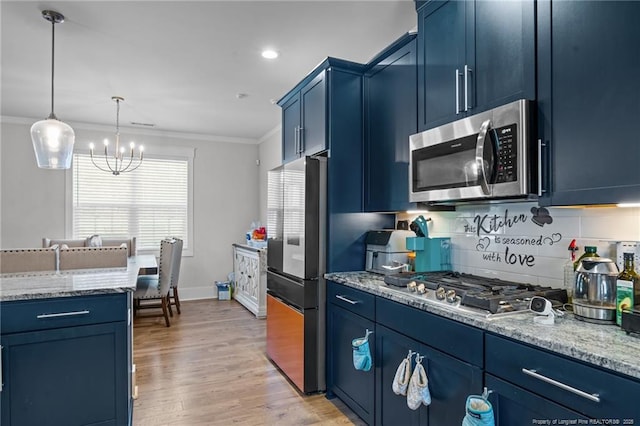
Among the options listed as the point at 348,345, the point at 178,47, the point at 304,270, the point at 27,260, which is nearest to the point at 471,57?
the point at 304,270

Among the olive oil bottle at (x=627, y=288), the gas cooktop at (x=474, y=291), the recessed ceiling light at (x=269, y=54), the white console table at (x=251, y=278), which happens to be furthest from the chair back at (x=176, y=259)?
the olive oil bottle at (x=627, y=288)

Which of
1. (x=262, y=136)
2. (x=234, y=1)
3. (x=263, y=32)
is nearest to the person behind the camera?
(x=234, y=1)

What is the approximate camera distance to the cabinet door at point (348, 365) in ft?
7.34

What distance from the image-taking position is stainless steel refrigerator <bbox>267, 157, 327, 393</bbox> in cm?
269

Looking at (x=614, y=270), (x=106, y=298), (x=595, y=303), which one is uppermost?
(x=614, y=270)

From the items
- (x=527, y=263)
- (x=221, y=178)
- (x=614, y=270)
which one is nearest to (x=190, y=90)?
(x=221, y=178)

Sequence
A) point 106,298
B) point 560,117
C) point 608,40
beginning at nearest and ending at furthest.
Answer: point 608,40 → point 560,117 → point 106,298

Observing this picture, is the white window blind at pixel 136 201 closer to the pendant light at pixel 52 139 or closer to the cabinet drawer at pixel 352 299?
the pendant light at pixel 52 139

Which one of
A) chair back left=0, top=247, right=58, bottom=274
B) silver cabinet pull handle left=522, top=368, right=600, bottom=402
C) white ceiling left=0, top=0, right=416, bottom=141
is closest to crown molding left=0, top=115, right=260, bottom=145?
white ceiling left=0, top=0, right=416, bottom=141

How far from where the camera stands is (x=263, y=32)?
9.32 feet

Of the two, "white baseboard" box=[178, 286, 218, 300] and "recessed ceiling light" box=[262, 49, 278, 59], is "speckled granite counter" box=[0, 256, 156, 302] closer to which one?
"recessed ceiling light" box=[262, 49, 278, 59]

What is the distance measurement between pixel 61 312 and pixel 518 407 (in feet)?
7.03

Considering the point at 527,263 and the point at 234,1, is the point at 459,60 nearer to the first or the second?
the point at 527,263

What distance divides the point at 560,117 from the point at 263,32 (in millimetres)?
2136
